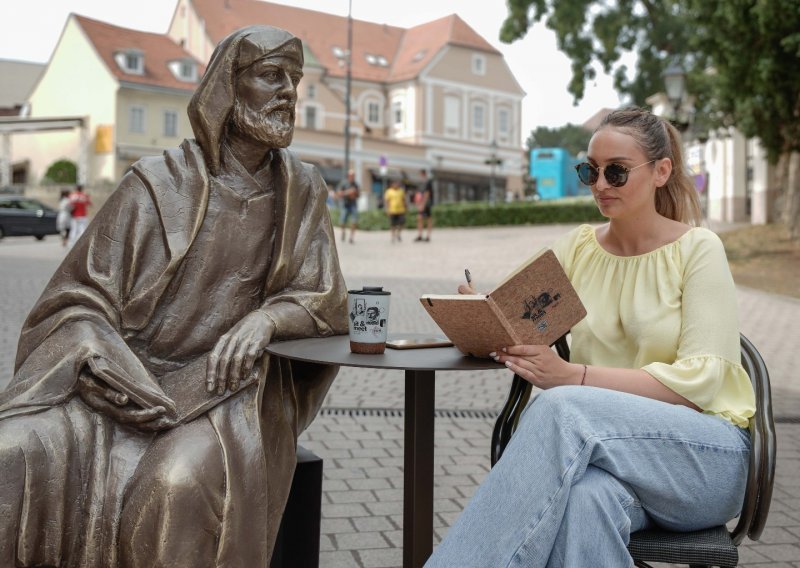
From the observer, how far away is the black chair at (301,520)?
3.19m

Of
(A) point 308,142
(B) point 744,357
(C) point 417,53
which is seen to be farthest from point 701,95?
(C) point 417,53

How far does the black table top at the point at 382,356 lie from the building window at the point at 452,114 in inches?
2130

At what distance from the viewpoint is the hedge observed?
1133 inches

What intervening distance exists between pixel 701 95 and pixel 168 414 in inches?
848

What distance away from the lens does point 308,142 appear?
151ft

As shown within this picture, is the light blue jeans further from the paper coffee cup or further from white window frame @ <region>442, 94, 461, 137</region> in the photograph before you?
white window frame @ <region>442, 94, 461, 137</region>

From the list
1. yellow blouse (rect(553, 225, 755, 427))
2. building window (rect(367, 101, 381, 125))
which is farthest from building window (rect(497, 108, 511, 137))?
yellow blouse (rect(553, 225, 755, 427))

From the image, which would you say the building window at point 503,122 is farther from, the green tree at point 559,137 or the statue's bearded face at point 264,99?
the statue's bearded face at point 264,99

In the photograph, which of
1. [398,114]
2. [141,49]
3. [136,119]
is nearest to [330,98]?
[398,114]

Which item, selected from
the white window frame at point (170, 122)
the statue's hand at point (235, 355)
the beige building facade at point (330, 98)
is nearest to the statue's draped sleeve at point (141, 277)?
the statue's hand at point (235, 355)

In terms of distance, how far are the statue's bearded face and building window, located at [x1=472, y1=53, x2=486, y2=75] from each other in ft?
187

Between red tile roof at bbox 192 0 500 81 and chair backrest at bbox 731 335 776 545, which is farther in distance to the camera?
red tile roof at bbox 192 0 500 81

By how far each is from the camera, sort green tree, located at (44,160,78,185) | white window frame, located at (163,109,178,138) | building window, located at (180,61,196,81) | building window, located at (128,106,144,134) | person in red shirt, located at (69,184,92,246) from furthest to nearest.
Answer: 1. building window, located at (180,61,196,81)
2. white window frame, located at (163,109,178,138)
3. building window, located at (128,106,144,134)
4. green tree, located at (44,160,78,185)
5. person in red shirt, located at (69,184,92,246)

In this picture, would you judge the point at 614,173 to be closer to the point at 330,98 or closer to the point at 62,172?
the point at 62,172
